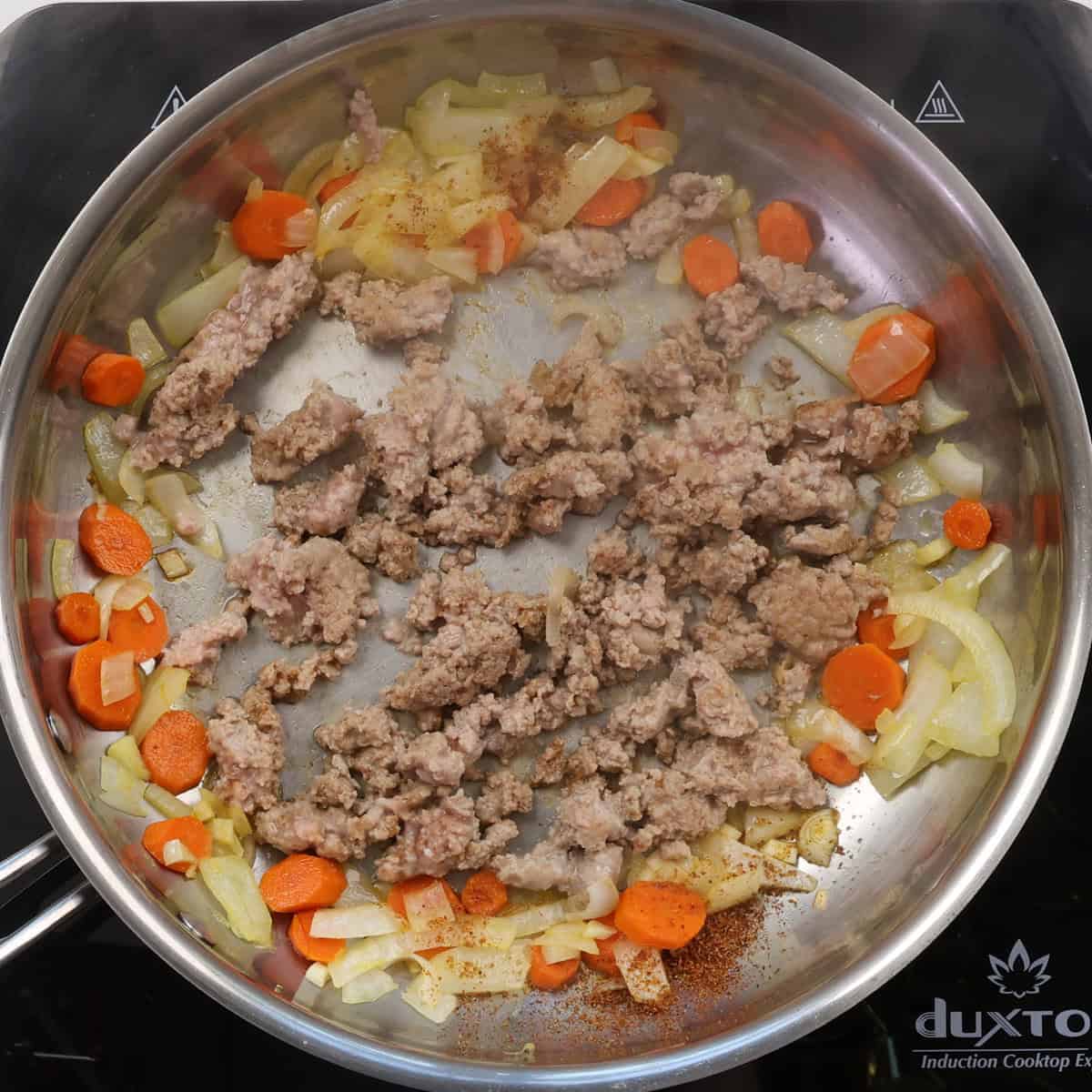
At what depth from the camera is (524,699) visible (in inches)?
136

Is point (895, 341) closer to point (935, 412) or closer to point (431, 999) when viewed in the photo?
point (935, 412)

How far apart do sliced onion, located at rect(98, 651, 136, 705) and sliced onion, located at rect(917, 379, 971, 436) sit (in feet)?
8.98

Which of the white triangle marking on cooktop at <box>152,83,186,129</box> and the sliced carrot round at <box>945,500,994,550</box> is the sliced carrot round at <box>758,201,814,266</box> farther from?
the white triangle marking on cooktop at <box>152,83,186,129</box>

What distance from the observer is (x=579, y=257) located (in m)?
3.68

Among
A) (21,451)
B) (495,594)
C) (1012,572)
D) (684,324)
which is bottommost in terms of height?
(1012,572)

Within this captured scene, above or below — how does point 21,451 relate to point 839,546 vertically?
above

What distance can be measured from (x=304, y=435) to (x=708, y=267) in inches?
59.5

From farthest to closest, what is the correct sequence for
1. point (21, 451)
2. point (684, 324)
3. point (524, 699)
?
1. point (684, 324)
2. point (524, 699)
3. point (21, 451)

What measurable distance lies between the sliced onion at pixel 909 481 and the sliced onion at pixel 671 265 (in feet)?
3.23

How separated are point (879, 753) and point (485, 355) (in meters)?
1.88

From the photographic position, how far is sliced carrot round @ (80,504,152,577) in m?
3.46

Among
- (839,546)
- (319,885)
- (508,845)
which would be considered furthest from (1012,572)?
(319,885)

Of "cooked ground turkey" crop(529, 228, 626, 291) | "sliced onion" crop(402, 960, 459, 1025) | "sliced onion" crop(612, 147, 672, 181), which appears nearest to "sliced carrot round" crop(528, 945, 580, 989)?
"sliced onion" crop(402, 960, 459, 1025)

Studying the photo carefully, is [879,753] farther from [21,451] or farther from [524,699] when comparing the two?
[21,451]
